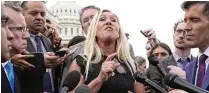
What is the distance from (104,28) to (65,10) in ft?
139

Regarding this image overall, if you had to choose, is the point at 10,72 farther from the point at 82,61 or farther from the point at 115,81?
the point at 115,81

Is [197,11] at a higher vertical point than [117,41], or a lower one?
higher

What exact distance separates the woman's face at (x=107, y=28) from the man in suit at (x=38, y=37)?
735 millimetres

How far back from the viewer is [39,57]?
164 inches

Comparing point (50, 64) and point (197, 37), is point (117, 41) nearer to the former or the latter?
point (50, 64)

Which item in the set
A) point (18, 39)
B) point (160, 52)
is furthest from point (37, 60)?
point (160, 52)

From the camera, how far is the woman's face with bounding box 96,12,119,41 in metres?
4.32

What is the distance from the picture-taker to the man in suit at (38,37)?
15.6 feet

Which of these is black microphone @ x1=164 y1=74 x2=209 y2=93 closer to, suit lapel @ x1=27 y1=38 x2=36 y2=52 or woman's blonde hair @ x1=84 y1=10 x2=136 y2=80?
woman's blonde hair @ x1=84 y1=10 x2=136 y2=80

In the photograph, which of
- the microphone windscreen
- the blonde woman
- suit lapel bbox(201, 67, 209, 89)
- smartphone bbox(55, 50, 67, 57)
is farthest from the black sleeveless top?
the microphone windscreen

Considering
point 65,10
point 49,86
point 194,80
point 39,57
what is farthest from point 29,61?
point 65,10

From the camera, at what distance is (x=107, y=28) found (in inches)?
170

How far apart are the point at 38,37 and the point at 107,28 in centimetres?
105

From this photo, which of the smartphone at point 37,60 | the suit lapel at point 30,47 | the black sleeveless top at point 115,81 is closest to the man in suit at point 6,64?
the smartphone at point 37,60
